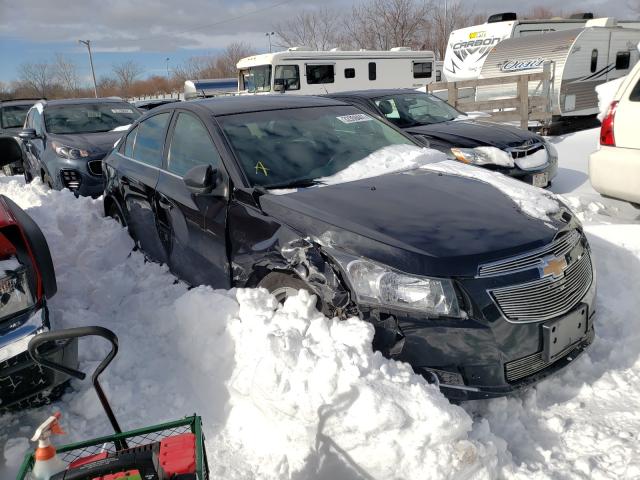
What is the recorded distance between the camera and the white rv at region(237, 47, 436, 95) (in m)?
18.7

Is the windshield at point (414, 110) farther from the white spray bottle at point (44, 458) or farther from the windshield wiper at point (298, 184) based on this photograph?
the white spray bottle at point (44, 458)

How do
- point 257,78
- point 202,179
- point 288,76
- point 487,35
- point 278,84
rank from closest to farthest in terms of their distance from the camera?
point 202,179
point 487,35
point 278,84
point 288,76
point 257,78

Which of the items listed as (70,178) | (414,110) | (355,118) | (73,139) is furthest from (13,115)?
(355,118)

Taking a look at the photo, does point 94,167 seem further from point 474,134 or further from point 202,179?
point 474,134

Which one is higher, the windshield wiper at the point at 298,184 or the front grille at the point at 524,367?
the windshield wiper at the point at 298,184

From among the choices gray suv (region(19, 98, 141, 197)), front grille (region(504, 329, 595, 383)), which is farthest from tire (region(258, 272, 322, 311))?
gray suv (region(19, 98, 141, 197))

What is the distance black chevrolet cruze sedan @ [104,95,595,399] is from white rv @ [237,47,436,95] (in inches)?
548

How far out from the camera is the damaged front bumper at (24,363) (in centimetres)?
231

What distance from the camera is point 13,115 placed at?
11.5m

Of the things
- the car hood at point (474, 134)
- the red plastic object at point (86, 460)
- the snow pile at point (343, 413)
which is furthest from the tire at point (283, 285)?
the car hood at point (474, 134)

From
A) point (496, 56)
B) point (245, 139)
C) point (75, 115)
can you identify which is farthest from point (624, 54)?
point (245, 139)

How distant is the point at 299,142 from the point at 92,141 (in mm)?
5196

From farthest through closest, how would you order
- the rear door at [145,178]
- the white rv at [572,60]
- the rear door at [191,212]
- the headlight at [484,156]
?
the white rv at [572,60] → the headlight at [484,156] → the rear door at [145,178] → the rear door at [191,212]

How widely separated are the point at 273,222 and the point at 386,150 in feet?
4.27
